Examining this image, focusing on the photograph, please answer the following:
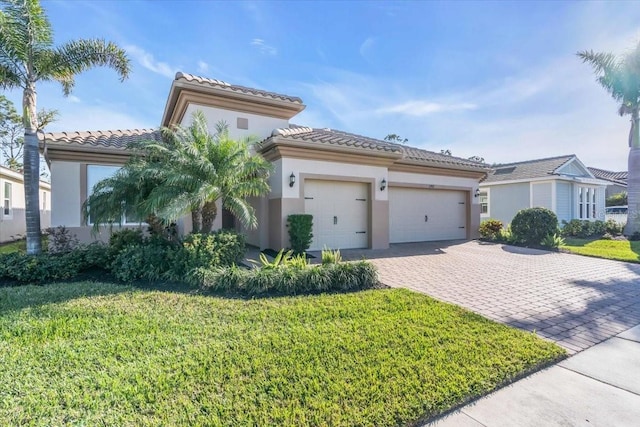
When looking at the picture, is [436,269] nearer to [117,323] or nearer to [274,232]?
[274,232]

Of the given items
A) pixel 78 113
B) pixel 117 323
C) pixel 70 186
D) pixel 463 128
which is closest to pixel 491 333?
pixel 117 323

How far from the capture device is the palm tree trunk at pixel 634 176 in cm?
1707

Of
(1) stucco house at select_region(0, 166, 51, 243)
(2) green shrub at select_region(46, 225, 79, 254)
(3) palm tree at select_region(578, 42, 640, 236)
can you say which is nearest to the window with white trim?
(1) stucco house at select_region(0, 166, 51, 243)

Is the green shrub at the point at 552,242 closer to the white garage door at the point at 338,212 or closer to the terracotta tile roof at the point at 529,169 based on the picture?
the terracotta tile roof at the point at 529,169

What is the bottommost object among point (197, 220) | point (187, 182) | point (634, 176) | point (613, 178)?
point (197, 220)

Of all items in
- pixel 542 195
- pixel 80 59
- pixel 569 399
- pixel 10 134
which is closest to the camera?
pixel 569 399

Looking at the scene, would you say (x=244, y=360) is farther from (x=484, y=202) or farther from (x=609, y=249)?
(x=484, y=202)

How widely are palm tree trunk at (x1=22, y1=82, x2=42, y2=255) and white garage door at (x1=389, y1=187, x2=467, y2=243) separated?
12.8 m

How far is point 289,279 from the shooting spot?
6477 millimetres

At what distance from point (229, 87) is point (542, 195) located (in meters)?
22.1

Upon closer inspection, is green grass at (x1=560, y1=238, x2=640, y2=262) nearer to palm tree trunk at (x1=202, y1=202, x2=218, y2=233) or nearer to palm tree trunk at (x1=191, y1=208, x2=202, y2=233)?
palm tree trunk at (x1=202, y1=202, x2=218, y2=233)

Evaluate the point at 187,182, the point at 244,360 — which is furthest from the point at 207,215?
the point at 244,360

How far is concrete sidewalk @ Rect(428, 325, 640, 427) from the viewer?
9.27 ft

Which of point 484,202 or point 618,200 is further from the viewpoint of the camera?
point 618,200
